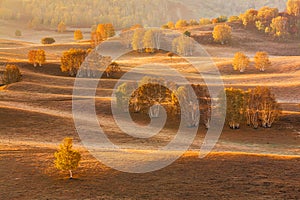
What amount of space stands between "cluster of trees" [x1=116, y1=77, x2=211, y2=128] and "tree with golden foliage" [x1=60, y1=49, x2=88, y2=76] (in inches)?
1578

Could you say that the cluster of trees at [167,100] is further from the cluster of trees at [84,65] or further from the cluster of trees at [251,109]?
the cluster of trees at [84,65]

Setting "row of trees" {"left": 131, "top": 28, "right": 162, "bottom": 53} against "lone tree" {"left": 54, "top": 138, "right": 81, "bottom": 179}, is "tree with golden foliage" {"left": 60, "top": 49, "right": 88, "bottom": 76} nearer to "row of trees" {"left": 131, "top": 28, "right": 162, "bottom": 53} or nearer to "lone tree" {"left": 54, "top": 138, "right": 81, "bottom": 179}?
"row of trees" {"left": 131, "top": 28, "right": 162, "bottom": 53}

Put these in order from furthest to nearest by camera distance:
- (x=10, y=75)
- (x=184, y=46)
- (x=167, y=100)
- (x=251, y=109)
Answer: (x=184, y=46)
(x=10, y=75)
(x=167, y=100)
(x=251, y=109)

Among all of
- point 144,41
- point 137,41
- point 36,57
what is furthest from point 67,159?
point 137,41

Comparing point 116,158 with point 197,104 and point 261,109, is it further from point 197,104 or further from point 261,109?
point 261,109

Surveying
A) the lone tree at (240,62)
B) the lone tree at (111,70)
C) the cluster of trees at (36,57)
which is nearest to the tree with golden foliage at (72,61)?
the cluster of trees at (36,57)

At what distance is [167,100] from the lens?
75.6m

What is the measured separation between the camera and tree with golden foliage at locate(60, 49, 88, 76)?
11238 centimetres

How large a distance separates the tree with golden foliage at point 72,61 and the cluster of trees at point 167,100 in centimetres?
4007

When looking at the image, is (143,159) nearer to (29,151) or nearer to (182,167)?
(182,167)

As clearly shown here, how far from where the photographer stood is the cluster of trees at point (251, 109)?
68938 mm

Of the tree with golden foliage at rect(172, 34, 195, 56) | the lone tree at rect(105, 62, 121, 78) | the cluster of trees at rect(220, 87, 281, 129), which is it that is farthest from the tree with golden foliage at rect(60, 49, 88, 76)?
the tree with golden foliage at rect(172, 34, 195, 56)

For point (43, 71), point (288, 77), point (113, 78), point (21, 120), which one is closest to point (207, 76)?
point (288, 77)

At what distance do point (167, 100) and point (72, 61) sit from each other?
47.7 metres
